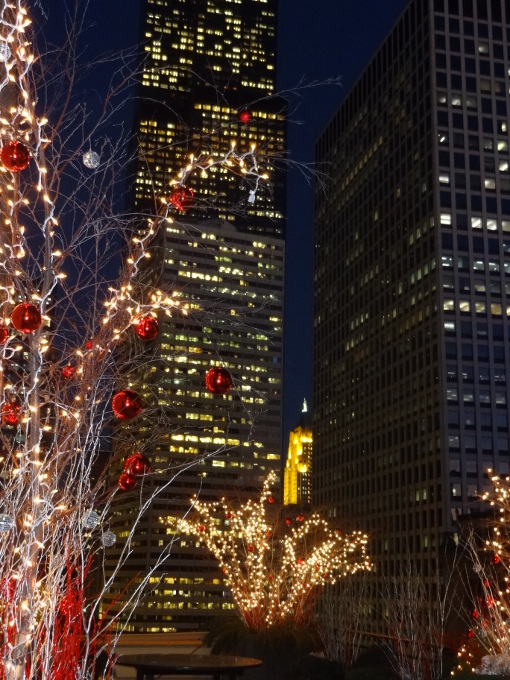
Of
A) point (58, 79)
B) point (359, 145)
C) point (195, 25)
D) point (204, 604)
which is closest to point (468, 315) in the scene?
point (359, 145)

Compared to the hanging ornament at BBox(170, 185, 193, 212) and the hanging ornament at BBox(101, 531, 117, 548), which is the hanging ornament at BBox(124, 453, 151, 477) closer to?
the hanging ornament at BBox(101, 531, 117, 548)

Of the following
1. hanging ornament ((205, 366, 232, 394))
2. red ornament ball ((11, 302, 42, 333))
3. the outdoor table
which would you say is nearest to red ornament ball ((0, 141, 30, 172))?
red ornament ball ((11, 302, 42, 333))

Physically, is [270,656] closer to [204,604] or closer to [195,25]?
[204,604]

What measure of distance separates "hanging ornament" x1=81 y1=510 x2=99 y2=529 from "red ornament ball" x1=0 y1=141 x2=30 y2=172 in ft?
7.65

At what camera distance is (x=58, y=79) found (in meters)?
6.30

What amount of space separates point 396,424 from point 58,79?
8427cm

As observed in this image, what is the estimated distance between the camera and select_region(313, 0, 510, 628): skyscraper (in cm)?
8006

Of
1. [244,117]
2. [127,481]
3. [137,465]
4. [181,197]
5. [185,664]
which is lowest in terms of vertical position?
[185,664]

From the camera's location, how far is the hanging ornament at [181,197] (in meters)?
6.50

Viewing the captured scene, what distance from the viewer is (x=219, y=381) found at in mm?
6512

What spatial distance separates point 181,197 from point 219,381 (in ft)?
4.60

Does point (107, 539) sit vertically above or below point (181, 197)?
below

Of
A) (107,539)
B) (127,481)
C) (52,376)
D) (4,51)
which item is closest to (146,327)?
(52,376)

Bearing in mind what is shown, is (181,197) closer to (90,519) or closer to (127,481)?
(127,481)
